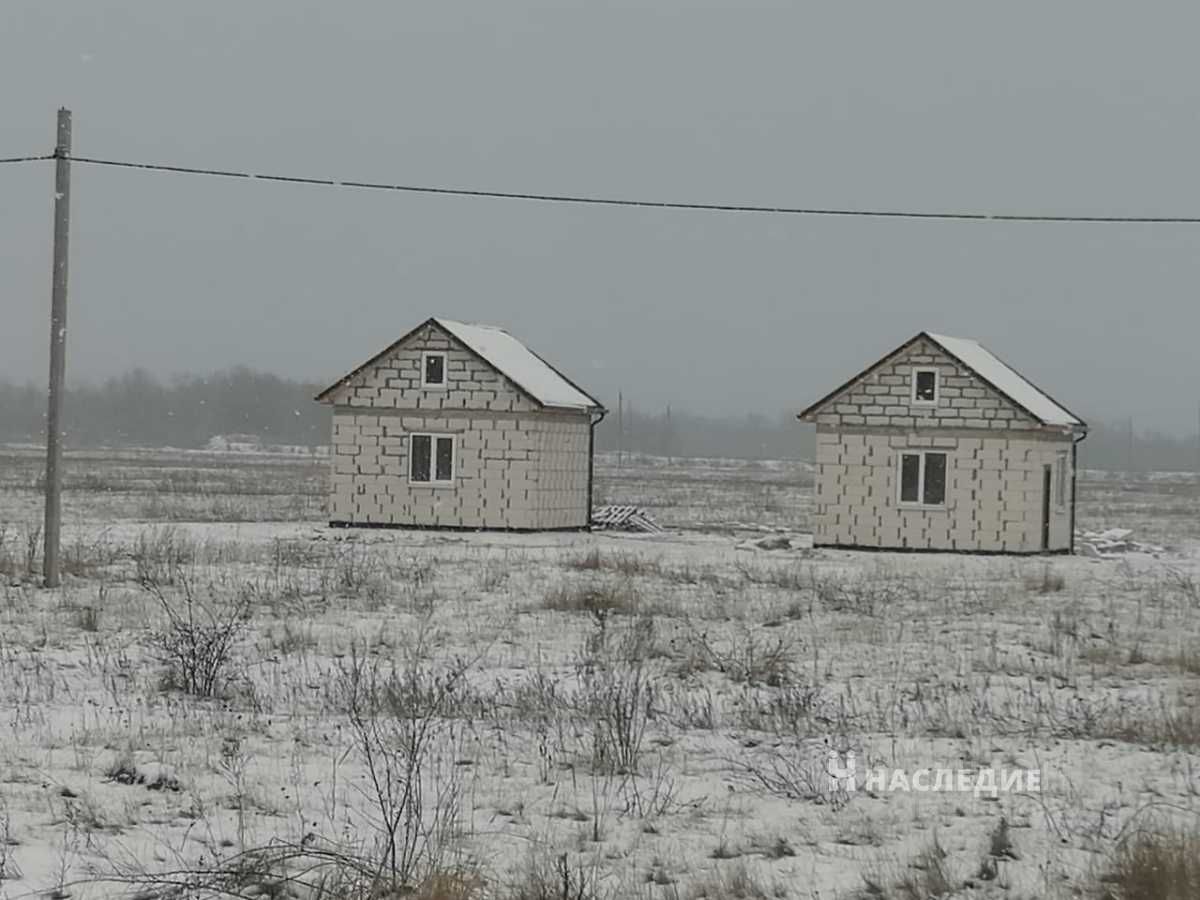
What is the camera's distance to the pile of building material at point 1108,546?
106 ft

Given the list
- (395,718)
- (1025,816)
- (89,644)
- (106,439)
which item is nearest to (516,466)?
(89,644)

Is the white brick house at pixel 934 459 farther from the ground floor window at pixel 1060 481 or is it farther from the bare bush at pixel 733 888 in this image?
the bare bush at pixel 733 888

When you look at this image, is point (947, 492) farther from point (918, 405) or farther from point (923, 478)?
point (918, 405)

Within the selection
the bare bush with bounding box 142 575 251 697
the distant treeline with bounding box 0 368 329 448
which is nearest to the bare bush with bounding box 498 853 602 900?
the bare bush with bounding box 142 575 251 697

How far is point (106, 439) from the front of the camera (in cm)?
16450

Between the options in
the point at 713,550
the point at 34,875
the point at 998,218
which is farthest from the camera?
the point at 713,550

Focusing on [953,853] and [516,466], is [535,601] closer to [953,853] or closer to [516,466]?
[953,853]

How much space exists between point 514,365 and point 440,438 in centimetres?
238

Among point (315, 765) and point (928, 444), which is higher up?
point (928, 444)

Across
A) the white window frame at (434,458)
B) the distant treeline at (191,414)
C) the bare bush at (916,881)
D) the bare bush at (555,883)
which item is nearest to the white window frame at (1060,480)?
the white window frame at (434,458)

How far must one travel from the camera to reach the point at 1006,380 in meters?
31.9

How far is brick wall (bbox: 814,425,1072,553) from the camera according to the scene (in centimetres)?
2975

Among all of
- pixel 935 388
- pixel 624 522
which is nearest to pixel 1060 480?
pixel 935 388

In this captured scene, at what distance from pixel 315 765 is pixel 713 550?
66.5ft
